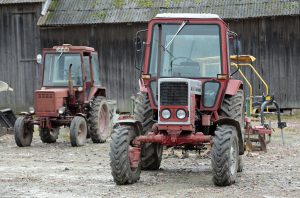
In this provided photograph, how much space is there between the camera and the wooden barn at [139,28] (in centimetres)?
2520

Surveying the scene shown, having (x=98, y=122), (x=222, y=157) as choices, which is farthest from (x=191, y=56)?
(x=98, y=122)

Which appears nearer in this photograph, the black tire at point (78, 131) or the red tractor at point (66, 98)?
the black tire at point (78, 131)

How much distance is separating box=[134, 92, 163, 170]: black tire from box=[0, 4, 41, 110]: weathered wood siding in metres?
16.6

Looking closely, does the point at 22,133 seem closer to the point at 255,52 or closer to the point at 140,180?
the point at 140,180

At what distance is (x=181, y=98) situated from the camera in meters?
10.5

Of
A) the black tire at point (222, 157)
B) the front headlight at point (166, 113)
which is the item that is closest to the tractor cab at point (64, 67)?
the front headlight at point (166, 113)

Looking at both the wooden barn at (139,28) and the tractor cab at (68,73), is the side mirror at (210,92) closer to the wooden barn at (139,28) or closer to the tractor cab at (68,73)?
the tractor cab at (68,73)

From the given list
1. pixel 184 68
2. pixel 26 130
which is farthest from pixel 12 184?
pixel 26 130

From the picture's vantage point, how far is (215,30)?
1133 cm

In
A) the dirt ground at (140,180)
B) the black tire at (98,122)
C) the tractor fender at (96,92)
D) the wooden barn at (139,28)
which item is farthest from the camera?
the wooden barn at (139,28)

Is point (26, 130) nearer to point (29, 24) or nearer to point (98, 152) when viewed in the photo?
point (98, 152)

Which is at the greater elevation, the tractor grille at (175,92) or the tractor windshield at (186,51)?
the tractor windshield at (186,51)

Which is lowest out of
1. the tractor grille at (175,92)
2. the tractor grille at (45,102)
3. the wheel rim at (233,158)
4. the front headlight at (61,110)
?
the wheel rim at (233,158)

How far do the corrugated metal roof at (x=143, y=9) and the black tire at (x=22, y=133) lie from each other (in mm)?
10274
